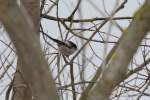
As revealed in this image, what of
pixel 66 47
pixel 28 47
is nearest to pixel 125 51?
pixel 28 47

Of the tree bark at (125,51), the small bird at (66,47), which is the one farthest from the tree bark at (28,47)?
the small bird at (66,47)

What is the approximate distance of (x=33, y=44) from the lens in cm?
78

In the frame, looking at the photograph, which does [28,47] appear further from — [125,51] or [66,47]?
[66,47]

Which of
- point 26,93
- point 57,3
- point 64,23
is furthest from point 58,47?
point 26,93

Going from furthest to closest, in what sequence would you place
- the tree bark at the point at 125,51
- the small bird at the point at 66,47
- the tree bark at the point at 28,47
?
1. the small bird at the point at 66,47
2. the tree bark at the point at 125,51
3. the tree bark at the point at 28,47

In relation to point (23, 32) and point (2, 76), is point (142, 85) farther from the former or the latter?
point (23, 32)

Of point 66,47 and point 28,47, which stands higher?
point 66,47

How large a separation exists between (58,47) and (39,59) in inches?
61.1

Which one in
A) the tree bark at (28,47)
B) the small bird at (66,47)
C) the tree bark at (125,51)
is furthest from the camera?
the small bird at (66,47)

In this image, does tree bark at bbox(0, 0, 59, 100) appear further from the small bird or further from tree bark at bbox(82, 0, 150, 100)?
the small bird

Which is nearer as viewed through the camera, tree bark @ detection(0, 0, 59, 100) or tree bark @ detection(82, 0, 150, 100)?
tree bark @ detection(0, 0, 59, 100)

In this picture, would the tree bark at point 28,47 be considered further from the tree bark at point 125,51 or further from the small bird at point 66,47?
the small bird at point 66,47

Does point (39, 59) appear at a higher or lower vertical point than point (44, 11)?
lower

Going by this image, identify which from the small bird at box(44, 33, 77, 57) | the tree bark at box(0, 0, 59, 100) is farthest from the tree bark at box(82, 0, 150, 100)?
the small bird at box(44, 33, 77, 57)
